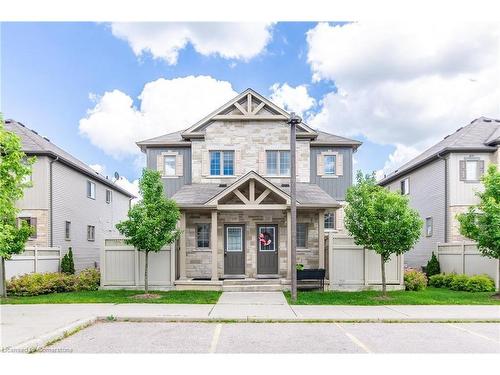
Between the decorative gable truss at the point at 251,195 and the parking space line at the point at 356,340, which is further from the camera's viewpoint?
the decorative gable truss at the point at 251,195

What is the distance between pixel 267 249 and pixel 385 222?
20.3 feet

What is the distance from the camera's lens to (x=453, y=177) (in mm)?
22547

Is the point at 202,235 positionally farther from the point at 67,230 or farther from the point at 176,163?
the point at 67,230

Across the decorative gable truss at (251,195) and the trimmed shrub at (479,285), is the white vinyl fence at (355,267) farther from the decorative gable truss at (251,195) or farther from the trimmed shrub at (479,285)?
the trimmed shrub at (479,285)

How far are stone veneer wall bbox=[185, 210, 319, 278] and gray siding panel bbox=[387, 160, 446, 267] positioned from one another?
6.31 m

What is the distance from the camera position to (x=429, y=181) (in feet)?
82.2

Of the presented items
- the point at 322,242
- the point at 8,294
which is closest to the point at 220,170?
the point at 322,242

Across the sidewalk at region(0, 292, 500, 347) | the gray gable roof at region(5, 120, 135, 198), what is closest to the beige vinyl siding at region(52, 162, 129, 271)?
the gray gable roof at region(5, 120, 135, 198)

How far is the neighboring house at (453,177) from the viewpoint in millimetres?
22344

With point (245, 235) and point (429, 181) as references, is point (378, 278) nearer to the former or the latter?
point (245, 235)

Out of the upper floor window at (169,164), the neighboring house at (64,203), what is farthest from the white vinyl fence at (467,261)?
the neighboring house at (64,203)

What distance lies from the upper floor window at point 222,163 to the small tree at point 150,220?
14.8 ft

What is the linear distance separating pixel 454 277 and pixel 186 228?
38.9ft

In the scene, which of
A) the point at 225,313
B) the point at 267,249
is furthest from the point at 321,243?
the point at 225,313
